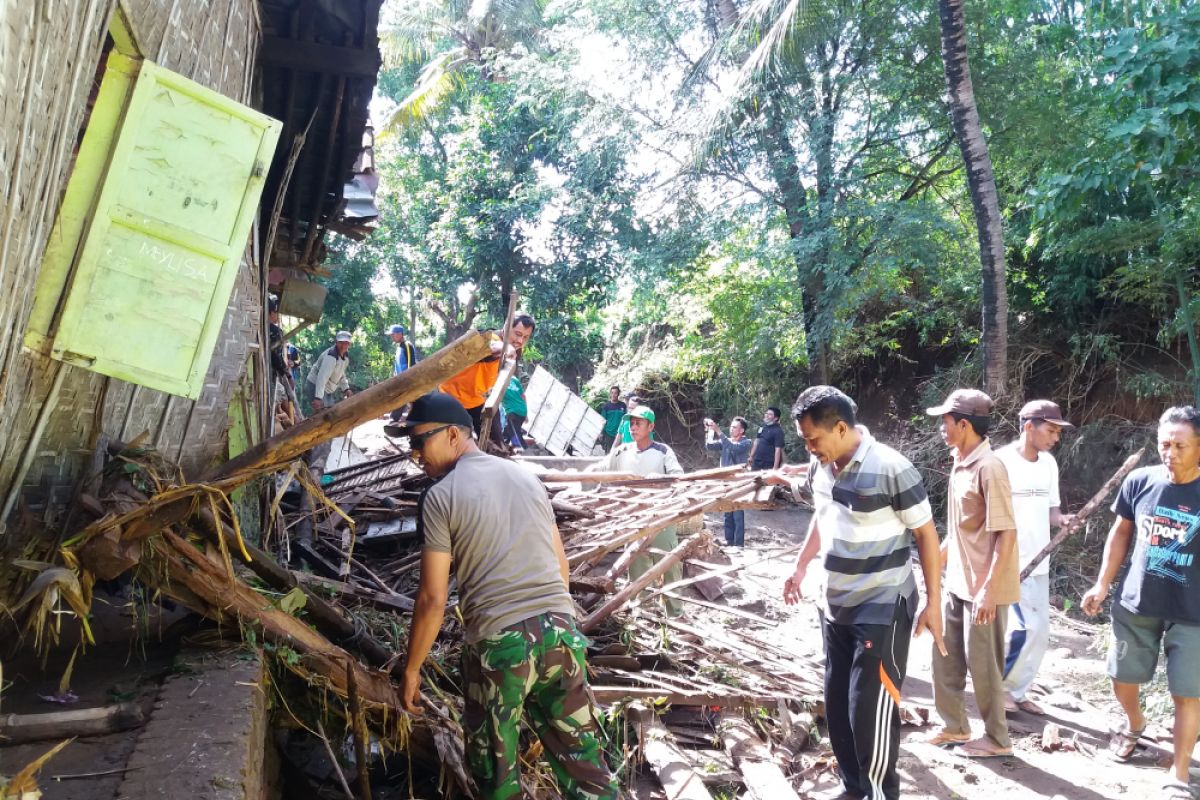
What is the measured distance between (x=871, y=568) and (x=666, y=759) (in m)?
1.59

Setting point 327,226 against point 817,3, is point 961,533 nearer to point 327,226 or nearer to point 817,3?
point 327,226

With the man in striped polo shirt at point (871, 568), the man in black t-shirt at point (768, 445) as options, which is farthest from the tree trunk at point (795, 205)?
the man in striped polo shirt at point (871, 568)

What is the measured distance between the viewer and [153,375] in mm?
2771

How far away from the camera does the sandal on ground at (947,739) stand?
4.93 m

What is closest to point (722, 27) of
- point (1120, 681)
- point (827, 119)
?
point (827, 119)

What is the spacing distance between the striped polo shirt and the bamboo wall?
3041 mm

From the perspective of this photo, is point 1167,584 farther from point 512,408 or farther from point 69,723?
point 512,408

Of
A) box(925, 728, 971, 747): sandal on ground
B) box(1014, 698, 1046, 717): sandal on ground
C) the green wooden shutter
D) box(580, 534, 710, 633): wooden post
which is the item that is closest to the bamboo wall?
the green wooden shutter

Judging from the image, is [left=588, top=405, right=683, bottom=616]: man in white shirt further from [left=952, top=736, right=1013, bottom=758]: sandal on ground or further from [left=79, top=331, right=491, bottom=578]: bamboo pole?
[left=79, top=331, right=491, bottom=578]: bamboo pole

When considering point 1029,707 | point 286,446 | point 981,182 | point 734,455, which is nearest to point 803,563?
point 1029,707

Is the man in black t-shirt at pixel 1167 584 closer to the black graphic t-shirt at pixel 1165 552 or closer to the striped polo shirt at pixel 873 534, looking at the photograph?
the black graphic t-shirt at pixel 1165 552

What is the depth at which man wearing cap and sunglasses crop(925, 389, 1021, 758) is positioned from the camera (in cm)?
450

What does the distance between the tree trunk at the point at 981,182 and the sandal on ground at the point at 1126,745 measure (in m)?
6.48

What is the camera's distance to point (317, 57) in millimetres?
5188
